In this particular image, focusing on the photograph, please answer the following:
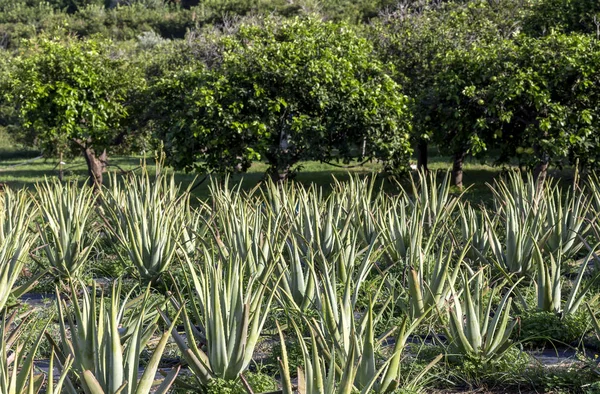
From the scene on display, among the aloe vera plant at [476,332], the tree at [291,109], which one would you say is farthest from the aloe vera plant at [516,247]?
the tree at [291,109]

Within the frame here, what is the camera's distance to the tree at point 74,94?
41.4 ft

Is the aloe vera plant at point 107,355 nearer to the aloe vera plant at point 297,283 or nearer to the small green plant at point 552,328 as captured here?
the aloe vera plant at point 297,283

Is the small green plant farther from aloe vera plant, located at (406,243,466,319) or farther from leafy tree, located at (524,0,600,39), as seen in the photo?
leafy tree, located at (524,0,600,39)

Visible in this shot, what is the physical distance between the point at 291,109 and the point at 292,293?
21.9 ft

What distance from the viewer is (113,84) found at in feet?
44.0

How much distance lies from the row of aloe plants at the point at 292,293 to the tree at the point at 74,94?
6001 mm

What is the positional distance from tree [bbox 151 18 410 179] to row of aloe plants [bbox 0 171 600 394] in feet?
13.0

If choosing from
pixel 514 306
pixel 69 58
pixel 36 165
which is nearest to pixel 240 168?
pixel 69 58

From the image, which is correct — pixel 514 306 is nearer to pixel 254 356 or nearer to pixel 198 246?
pixel 254 356

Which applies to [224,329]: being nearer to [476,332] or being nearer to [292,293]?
[292,293]

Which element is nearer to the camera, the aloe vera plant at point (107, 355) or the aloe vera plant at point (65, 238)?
the aloe vera plant at point (107, 355)

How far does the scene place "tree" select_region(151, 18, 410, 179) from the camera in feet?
35.5

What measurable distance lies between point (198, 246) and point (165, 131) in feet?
20.3

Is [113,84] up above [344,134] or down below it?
above
